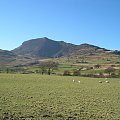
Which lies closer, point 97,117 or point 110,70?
point 97,117

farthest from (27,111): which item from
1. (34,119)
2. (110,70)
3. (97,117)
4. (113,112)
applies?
(110,70)

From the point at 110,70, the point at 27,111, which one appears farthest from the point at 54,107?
the point at 110,70

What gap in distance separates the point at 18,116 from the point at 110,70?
111015 millimetres

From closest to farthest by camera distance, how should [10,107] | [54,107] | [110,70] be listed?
[10,107] < [54,107] < [110,70]

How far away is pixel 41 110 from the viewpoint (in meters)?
21.2

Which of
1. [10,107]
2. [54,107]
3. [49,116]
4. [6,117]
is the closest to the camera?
[6,117]

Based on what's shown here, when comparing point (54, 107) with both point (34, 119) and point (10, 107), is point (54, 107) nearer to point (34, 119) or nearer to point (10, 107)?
point (10, 107)

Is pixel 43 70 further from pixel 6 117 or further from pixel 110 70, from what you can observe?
pixel 6 117

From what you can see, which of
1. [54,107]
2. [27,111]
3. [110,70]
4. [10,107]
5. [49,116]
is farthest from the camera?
[110,70]

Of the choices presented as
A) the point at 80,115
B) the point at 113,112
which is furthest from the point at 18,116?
the point at 113,112

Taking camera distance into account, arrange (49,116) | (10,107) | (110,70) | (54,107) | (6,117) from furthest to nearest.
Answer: (110,70) → (54,107) → (10,107) → (49,116) → (6,117)

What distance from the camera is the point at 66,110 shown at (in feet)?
71.3

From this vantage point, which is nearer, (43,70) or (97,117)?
(97,117)

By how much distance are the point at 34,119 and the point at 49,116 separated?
1621 mm
